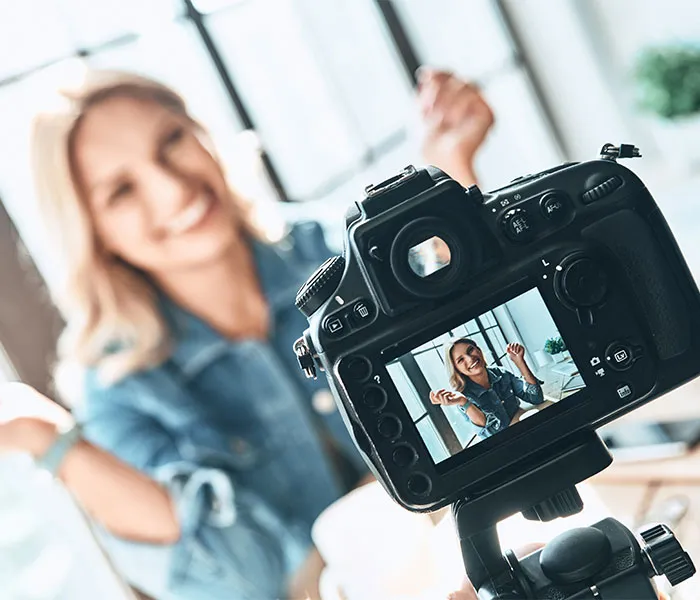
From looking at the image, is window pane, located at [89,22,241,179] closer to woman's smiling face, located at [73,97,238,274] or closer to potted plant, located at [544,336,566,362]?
woman's smiling face, located at [73,97,238,274]

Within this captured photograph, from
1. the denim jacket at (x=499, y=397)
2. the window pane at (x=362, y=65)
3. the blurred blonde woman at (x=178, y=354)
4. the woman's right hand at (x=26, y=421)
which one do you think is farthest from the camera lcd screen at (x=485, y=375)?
the window pane at (x=362, y=65)

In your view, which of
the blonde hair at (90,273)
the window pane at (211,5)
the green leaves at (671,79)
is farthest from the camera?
the green leaves at (671,79)

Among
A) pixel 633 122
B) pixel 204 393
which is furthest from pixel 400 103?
pixel 204 393

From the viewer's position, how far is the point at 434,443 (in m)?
0.48

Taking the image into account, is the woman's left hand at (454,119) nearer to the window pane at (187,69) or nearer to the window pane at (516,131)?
the window pane at (187,69)

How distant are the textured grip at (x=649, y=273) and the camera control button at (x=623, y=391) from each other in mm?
34

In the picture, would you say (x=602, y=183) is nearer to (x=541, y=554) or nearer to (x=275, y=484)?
(x=541, y=554)

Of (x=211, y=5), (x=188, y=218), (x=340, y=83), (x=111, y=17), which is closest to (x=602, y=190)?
(x=188, y=218)

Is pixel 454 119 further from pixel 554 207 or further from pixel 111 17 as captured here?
pixel 111 17

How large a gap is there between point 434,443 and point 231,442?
0.79 metres

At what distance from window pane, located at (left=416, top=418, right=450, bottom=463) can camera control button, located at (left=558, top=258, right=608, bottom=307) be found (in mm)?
107

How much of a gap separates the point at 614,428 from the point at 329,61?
1141 mm

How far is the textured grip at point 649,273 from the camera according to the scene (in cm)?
49

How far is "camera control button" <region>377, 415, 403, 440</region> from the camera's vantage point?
0.48 metres
